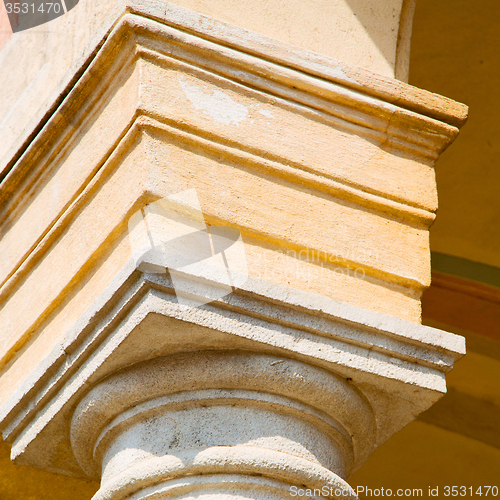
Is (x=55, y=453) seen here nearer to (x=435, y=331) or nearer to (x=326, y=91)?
(x=435, y=331)

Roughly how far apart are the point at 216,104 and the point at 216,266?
539 mm

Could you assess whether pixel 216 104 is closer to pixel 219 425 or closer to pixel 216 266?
pixel 216 266

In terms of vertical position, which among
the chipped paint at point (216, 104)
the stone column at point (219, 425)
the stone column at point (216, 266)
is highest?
the chipped paint at point (216, 104)

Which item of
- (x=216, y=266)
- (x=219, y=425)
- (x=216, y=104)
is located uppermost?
(x=216, y=104)

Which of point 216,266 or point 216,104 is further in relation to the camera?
point 216,104

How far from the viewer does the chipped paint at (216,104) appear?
2.10 m

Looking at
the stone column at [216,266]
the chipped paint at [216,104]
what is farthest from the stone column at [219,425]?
the chipped paint at [216,104]

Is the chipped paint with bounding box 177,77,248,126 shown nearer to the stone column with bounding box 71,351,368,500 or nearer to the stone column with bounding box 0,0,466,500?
the stone column with bounding box 0,0,466,500

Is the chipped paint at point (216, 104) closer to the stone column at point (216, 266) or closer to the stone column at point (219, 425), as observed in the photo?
the stone column at point (216, 266)

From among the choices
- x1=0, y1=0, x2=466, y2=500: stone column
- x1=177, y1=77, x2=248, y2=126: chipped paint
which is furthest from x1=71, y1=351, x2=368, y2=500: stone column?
x1=177, y1=77, x2=248, y2=126: chipped paint

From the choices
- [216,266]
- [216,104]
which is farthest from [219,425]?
[216,104]

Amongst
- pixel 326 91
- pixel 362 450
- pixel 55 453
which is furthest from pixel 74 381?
pixel 326 91

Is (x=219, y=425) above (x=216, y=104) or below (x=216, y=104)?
below

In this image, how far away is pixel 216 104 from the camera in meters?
2.13
